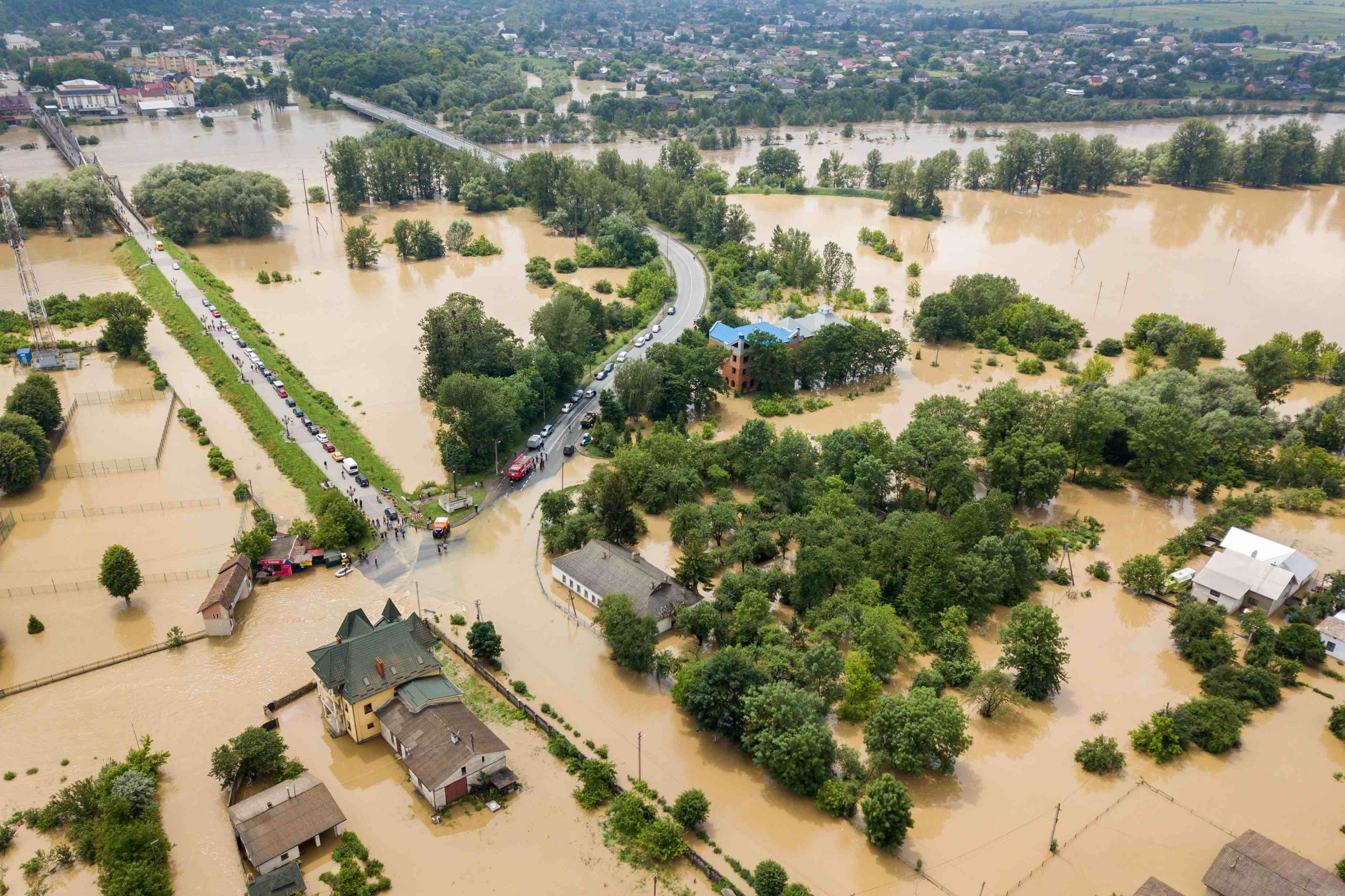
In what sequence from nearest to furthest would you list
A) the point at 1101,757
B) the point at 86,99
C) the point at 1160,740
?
the point at 1101,757, the point at 1160,740, the point at 86,99

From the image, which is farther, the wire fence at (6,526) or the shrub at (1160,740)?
the wire fence at (6,526)

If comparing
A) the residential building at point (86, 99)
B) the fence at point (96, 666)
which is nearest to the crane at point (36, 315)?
the fence at point (96, 666)

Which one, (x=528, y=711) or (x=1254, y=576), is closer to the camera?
(x=528, y=711)

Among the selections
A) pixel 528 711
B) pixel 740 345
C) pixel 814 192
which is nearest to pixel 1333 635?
pixel 528 711

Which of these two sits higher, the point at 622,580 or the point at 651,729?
the point at 622,580

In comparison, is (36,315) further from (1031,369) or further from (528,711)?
(1031,369)

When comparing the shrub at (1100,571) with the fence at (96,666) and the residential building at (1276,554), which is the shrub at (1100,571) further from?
the fence at (96,666)
